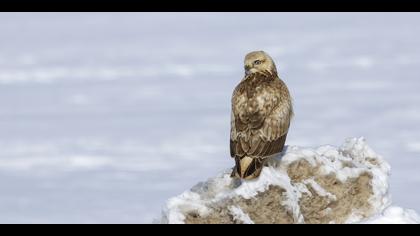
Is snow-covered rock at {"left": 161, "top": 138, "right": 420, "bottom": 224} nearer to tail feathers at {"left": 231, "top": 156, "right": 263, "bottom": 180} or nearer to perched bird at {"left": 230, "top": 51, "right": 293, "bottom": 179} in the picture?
tail feathers at {"left": 231, "top": 156, "right": 263, "bottom": 180}

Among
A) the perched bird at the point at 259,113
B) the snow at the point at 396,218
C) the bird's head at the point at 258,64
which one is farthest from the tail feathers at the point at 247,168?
the bird's head at the point at 258,64

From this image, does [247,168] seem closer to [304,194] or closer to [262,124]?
[304,194]

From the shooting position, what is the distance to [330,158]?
12.9 m

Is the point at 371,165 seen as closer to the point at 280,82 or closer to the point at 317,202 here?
the point at 317,202

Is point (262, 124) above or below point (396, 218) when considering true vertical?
above

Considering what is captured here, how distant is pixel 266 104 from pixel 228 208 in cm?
387

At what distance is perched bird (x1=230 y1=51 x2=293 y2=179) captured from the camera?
14.0 meters

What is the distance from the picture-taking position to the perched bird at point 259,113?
14.0 meters

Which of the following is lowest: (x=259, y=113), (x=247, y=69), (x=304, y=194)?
Result: (x=304, y=194)

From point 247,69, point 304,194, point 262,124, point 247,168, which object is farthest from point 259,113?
point 304,194

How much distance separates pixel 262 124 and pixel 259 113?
17cm

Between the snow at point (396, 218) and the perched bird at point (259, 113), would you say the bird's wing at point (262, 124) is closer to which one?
the perched bird at point (259, 113)

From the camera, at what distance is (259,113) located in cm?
1463

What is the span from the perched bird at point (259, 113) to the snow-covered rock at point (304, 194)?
26.6 inches
